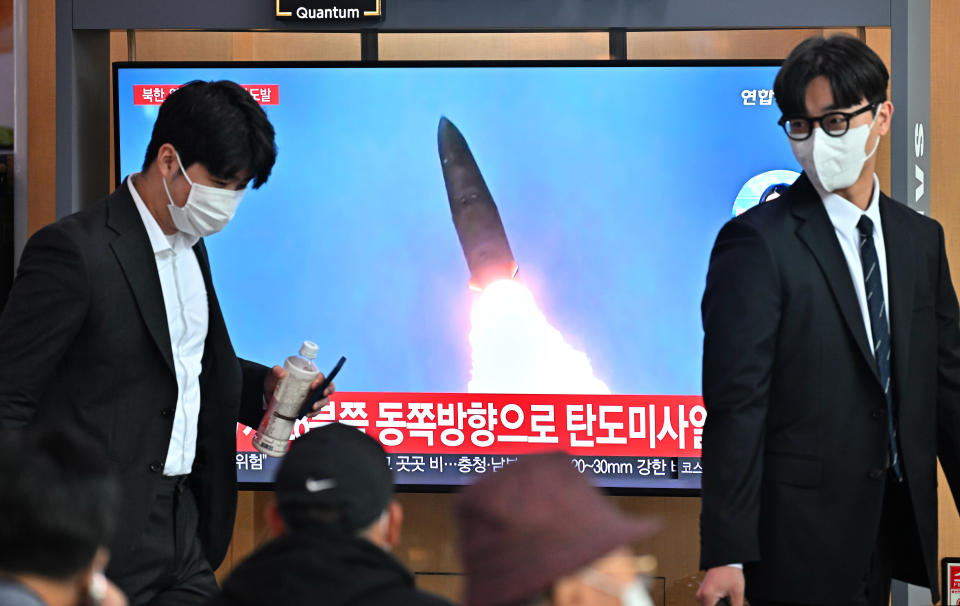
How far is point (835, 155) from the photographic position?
2.18 metres

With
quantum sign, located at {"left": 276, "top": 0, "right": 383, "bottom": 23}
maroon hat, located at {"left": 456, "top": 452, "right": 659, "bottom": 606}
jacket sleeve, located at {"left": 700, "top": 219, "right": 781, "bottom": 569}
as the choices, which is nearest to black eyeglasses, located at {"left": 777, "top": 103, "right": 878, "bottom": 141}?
jacket sleeve, located at {"left": 700, "top": 219, "right": 781, "bottom": 569}

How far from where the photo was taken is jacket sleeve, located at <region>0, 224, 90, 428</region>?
2.11 m

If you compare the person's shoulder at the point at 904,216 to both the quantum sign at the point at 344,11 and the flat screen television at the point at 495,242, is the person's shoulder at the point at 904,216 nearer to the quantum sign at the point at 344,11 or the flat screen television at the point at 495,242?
the flat screen television at the point at 495,242

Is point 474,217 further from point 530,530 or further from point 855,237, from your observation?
point 530,530

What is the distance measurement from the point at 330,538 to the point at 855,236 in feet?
4.21

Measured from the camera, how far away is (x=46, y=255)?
2.19 m

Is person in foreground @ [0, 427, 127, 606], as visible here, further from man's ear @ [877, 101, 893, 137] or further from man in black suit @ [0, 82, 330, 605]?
man's ear @ [877, 101, 893, 137]

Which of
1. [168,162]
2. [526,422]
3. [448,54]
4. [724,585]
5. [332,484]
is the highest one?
[448,54]

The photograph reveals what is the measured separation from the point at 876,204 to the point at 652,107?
1234 mm

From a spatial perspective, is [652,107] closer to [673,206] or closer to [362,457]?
[673,206]

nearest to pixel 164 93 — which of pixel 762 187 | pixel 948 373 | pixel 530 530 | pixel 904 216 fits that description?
pixel 762 187

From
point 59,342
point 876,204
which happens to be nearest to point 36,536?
point 59,342

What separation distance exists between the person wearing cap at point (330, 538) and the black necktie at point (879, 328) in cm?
101

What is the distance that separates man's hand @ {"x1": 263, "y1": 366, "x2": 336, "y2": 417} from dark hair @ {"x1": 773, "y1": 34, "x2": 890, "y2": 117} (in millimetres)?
1177
